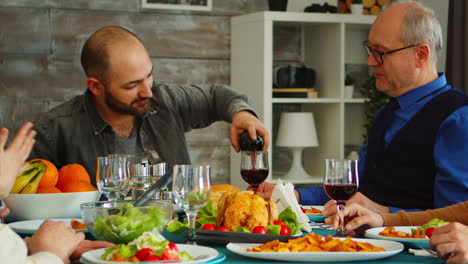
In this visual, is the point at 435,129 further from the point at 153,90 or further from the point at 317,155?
the point at 317,155

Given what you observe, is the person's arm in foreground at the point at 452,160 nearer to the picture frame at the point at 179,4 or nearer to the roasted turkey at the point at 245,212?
the roasted turkey at the point at 245,212

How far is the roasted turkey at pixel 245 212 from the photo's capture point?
1588 mm

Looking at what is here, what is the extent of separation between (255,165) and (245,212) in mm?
430

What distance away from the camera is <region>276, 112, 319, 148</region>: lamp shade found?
441 centimetres

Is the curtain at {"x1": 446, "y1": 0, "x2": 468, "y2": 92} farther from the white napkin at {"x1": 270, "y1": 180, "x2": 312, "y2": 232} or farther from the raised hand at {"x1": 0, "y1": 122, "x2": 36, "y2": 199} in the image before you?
the raised hand at {"x1": 0, "y1": 122, "x2": 36, "y2": 199}

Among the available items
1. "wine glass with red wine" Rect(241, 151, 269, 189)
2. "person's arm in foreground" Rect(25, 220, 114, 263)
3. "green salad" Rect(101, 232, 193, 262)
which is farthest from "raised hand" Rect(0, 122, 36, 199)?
"wine glass with red wine" Rect(241, 151, 269, 189)

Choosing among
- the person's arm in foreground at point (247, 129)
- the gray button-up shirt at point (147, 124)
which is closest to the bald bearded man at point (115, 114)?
the gray button-up shirt at point (147, 124)

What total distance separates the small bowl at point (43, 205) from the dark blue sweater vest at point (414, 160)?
1.10m

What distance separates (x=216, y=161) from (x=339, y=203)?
2731mm

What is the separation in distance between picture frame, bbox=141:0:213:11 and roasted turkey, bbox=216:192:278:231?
283cm

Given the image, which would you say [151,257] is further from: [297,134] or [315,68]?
[315,68]

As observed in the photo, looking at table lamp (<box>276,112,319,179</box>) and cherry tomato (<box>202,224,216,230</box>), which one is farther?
table lamp (<box>276,112,319,179</box>)

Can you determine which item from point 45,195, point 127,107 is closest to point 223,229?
point 45,195

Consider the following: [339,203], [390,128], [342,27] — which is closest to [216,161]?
[342,27]
